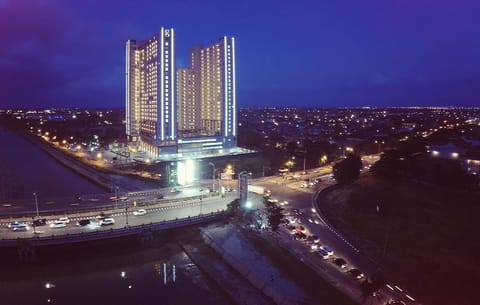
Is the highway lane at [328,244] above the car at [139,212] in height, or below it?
below

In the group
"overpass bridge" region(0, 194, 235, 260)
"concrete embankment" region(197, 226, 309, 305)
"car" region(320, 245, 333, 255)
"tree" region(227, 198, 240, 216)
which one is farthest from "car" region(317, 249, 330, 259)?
"overpass bridge" region(0, 194, 235, 260)

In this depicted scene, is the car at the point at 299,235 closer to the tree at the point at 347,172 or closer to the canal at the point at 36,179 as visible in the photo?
the tree at the point at 347,172

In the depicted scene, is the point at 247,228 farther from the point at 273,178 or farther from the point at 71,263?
the point at 273,178

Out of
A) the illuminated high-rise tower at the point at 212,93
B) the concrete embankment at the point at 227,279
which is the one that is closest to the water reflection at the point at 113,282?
the concrete embankment at the point at 227,279

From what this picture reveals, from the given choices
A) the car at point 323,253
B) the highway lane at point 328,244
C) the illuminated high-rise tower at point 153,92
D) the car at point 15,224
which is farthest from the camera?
the illuminated high-rise tower at point 153,92

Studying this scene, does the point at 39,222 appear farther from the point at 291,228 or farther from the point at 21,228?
the point at 291,228

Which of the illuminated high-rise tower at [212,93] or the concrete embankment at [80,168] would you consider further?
the illuminated high-rise tower at [212,93]

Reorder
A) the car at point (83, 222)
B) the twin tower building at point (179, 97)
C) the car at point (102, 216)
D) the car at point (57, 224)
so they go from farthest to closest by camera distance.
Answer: the twin tower building at point (179, 97)
the car at point (102, 216)
the car at point (83, 222)
the car at point (57, 224)
